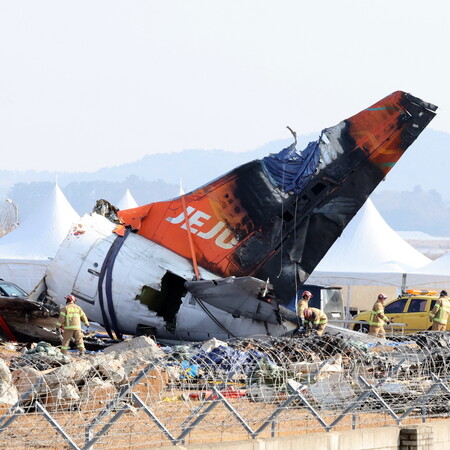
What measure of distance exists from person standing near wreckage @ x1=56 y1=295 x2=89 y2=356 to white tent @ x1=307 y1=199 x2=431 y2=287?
72.5ft

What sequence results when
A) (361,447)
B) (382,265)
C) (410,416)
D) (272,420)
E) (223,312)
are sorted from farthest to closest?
(382,265)
(223,312)
(410,416)
(361,447)
(272,420)

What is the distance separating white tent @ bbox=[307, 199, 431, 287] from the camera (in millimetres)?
43906

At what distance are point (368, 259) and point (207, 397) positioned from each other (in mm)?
33363

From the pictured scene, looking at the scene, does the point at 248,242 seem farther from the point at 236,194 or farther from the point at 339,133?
the point at 339,133

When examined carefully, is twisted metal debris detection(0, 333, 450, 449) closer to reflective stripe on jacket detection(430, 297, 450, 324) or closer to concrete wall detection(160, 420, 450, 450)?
concrete wall detection(160, 420, 450, 450)

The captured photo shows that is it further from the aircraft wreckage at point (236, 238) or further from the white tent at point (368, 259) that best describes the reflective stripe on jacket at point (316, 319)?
the white tent at point (368, 259)

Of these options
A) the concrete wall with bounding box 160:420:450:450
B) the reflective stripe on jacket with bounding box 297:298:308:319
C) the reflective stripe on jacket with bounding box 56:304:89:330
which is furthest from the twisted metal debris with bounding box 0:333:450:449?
the reflective stripe on jacket with bounding box 297:298:308:319

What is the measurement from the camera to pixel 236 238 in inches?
998

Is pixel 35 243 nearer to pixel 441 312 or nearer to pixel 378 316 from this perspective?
pixel 378 316

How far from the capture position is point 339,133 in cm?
2555

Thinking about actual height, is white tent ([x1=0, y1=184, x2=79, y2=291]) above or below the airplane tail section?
below

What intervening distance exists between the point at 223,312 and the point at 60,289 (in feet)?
13.1

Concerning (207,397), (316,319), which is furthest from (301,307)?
(207,397)

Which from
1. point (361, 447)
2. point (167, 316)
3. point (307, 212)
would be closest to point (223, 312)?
point (167, 316)
